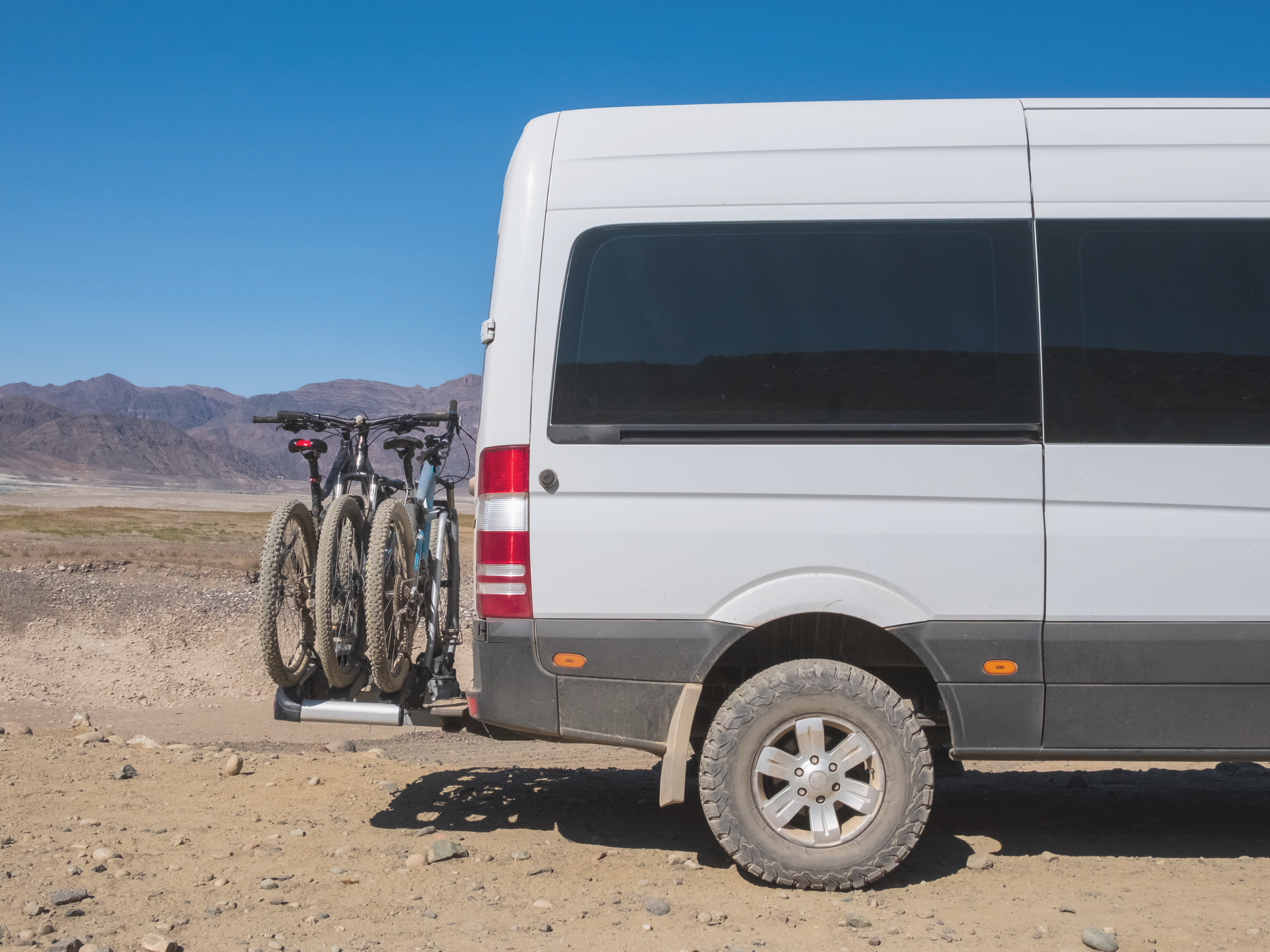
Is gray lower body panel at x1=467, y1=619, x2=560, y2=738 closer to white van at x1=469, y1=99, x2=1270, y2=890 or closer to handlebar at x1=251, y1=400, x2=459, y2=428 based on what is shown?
white van at x1=469, y1=99, x2=1270, y2=890

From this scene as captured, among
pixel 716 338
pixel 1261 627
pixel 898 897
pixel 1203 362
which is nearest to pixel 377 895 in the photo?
pixel 898 897

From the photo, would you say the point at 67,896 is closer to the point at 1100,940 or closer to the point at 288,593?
the point at 288,593

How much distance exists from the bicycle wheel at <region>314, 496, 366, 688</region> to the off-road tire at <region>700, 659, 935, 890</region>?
201 centimetres

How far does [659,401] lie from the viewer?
4309 mm

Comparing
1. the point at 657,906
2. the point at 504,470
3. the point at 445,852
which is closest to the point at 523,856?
the point at 445,852

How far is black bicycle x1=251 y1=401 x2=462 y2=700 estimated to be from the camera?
5207 mm

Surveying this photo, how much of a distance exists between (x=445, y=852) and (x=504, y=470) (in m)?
1.75

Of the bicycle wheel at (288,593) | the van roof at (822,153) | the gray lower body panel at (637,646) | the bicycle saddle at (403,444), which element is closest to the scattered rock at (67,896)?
the bicycle wheel at (288,593)

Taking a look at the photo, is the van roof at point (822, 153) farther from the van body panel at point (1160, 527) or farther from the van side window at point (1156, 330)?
the van body panel at point (1160, 527)

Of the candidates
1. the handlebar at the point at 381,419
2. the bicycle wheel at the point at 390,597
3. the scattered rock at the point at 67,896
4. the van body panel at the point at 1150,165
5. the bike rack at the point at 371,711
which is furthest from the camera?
the handlebar at the point at 381,419

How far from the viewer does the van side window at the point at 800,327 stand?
4.27 m

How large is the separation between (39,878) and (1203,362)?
5086 millimetres

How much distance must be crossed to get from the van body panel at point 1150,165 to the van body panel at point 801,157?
0.40 ft

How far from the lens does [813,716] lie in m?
4.31
